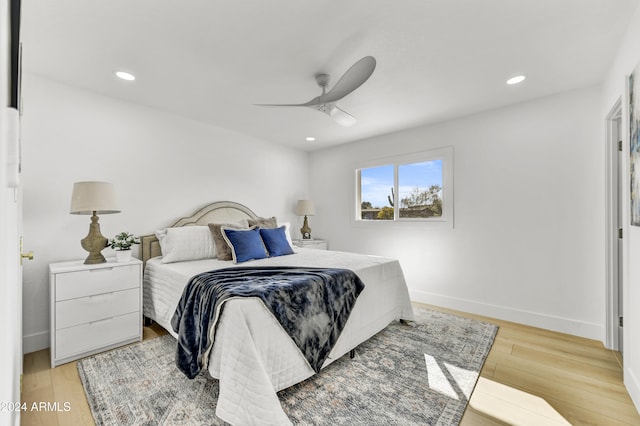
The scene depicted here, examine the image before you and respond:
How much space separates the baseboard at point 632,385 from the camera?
5.98 feet

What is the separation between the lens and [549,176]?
3090mm

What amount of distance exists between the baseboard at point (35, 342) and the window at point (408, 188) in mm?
3859

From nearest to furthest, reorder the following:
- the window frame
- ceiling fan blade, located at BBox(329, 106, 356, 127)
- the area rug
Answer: the area rug
ceiling fan blade, located at BBox(329, 106, 356, 127)
the window frame

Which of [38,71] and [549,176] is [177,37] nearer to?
[38,71]

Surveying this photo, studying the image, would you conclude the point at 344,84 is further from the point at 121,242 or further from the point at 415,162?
the point at 121,242

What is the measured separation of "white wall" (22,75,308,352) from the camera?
103 inches

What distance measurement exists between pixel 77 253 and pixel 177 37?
87.2 inches

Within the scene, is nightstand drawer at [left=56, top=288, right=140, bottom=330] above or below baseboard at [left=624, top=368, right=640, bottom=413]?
above

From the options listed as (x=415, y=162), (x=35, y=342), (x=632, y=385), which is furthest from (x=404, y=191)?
(x=35, y=342)

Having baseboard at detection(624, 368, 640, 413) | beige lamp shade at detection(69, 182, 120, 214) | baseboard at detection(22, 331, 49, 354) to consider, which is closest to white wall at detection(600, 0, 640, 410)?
baseboard at detection(624, 368, 640, 413)

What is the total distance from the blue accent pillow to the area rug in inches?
50.4

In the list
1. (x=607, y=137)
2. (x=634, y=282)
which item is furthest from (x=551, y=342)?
(x=607, y=137)

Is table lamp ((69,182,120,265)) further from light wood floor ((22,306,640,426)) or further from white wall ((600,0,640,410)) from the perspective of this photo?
white wall ((600,0,640,410))

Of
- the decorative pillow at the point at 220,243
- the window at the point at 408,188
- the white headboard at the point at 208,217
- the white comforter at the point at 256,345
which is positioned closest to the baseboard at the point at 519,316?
the window at the point at 408,188
